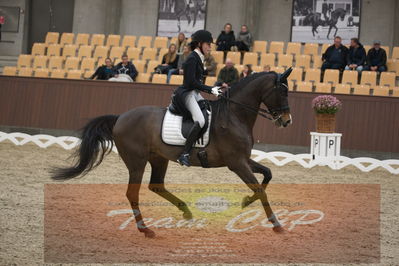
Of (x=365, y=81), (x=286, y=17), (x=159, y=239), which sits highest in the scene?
(x=286, y=17)

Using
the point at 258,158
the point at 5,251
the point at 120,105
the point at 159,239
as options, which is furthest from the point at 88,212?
the point at 120,105

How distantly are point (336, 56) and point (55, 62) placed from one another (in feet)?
25.7

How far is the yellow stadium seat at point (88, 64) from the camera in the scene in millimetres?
16703

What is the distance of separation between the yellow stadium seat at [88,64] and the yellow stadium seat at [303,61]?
5.56 metres

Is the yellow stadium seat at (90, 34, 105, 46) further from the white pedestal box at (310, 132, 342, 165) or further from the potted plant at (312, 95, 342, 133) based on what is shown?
the white pedestal box at (310, 132, 342, 165)

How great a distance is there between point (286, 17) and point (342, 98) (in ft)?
20.4

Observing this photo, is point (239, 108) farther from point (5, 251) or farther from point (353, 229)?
point (5, 251)

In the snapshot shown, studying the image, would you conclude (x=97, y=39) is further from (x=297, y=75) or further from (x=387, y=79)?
(x=387, y=79)

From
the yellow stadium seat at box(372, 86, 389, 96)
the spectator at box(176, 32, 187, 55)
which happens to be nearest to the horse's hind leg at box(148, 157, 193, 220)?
the yellow stadium seat at box(372, 86, 389, 96)

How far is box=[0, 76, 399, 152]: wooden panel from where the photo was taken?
1304cm

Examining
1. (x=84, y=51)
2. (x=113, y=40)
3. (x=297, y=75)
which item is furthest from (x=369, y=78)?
(x=84, y=51)

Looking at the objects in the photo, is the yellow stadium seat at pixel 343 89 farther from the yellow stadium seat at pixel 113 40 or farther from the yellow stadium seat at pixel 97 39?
the yellow stadium seat at pixel 97 39

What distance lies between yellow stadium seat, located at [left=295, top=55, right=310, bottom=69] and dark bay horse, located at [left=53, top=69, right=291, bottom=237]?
9443 mm

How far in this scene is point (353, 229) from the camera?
20.9 ft
